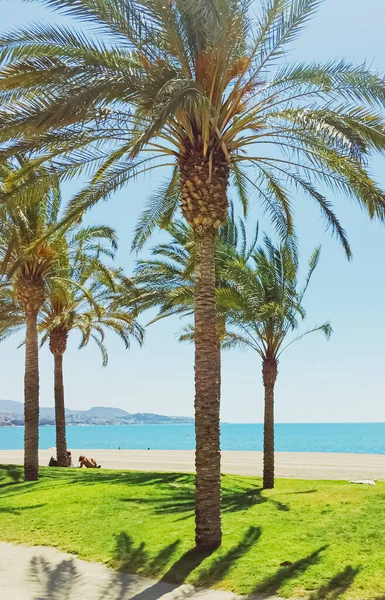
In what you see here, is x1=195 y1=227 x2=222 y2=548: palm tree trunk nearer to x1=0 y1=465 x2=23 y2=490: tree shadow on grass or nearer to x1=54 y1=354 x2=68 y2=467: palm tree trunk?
x1=0 y1=465 x2=23 y2=490: tree shadow on grass

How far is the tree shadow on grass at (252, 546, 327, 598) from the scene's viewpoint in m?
7.61

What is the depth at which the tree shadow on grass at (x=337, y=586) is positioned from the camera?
7219 mm

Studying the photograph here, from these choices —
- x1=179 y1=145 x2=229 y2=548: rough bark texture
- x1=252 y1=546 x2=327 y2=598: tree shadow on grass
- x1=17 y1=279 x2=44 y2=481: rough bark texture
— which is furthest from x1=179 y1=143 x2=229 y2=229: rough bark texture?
x1=17 y1=279 x2=44 y2=481: rough bark texture

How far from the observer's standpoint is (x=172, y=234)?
22.3m

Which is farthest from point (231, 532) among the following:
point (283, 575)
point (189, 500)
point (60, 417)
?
point (60, 417)

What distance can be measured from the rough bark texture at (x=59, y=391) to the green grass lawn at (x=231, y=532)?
8139 millimetres

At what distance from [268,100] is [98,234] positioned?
1211 cm

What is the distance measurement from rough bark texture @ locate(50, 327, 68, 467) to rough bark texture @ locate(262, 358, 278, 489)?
9827 mm

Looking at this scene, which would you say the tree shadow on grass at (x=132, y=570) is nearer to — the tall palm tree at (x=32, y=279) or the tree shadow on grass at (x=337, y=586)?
the tree shadow on grass at (x=337, y=586)

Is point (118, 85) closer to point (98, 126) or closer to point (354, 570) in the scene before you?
point (98, 126)

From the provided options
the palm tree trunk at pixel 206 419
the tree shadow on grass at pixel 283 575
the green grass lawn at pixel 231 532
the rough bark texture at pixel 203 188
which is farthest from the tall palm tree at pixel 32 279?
the tree shadow on grass at pixel 283 575

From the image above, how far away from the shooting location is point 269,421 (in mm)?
17656

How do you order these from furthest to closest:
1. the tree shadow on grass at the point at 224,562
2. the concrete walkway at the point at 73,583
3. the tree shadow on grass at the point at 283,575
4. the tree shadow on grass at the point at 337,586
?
1. the tree shadow on grass at the point at 224,562
2. the concrete walkway at the point at 73,583
3. the tree shadow on grass at the point at 283,575
4. the tree shadow on grass at the point at 337,586

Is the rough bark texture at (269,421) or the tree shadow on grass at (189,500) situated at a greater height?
the rough bark texture at (269,421)
